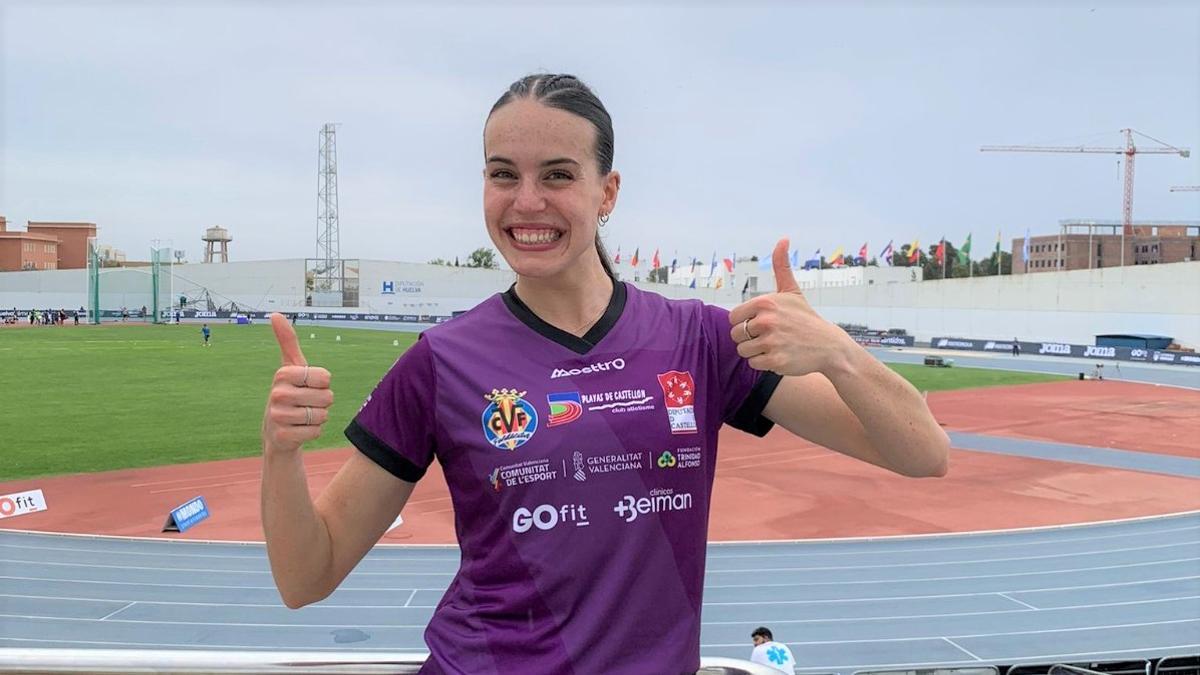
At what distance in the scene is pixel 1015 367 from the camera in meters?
42.6

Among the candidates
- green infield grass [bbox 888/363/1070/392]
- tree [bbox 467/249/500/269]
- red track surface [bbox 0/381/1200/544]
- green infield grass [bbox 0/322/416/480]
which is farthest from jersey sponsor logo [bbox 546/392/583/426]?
tree [bbox 467/249/500/269]

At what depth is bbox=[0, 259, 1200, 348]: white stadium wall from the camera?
149 feet

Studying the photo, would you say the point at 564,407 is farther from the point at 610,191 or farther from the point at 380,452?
the point at 610,191

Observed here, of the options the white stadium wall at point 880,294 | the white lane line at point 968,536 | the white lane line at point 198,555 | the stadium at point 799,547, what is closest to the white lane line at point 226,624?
the stadium at point 799,547

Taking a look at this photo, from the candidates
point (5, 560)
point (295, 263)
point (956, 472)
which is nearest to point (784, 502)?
point (956, 472)

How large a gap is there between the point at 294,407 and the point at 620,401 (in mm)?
580

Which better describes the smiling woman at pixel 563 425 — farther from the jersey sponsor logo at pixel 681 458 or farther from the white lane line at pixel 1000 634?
the white lane line at pixel 1000 634

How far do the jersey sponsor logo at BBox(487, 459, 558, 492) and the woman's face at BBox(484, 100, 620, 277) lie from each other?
0.36 metres

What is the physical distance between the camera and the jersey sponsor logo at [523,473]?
159 centimetres

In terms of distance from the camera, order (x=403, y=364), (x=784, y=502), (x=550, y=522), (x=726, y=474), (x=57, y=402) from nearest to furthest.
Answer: (x=550, y=522) < (x=403, y=364) < (x=784, y=502) < (x=726, y=474) < (x=57, y=402)

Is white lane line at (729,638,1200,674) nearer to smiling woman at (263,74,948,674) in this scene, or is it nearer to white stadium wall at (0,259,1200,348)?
smiling woman at (263,74,948,674)

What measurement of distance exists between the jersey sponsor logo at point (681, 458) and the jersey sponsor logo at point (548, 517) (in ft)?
0.55

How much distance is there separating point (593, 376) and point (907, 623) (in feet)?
32.4

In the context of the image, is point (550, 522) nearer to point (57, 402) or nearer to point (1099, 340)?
point (57, 402)
